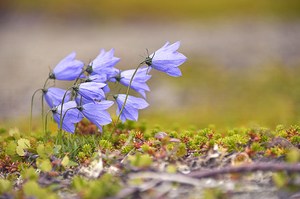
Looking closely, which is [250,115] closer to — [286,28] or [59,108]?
[59,108]

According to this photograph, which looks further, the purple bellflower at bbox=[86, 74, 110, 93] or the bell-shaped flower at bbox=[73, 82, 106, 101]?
the purple bellflower at bbox=[86, 74, 110, 93]

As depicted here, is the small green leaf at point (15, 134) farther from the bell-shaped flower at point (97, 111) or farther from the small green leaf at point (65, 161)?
the small green leaf at point (65, 161)

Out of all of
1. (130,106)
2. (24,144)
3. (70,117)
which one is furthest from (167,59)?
(24,144)

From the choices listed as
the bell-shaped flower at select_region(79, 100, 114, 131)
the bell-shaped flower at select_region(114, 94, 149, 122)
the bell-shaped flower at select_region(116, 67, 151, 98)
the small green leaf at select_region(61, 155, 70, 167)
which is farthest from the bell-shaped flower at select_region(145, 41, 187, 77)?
the small green leaf at select_region(61, 155, 70, 167)

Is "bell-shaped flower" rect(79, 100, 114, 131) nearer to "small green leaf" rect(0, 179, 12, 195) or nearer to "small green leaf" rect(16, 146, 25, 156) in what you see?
"small green leaf" rect(16, 146, 25, 156)

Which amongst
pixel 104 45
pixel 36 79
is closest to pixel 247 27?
pixel 104 45

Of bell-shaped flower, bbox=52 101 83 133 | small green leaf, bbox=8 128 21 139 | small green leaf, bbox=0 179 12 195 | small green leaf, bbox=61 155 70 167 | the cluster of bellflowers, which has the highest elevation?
the cluster of bellflowers

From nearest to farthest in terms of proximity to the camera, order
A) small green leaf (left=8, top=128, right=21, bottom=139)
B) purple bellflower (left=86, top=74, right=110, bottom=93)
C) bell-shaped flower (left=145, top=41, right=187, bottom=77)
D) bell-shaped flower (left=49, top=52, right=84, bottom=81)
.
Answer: bell-shaped flower (left=145, top=41, right=187, bottom=77) < purple bellflower (left=86, top=74, right=110, bottom=93) < bell-shaped flower (left=49, top=52, right=84, bottom=81) < small green leaf (left=8, top=128, right=21, bottom=139)
